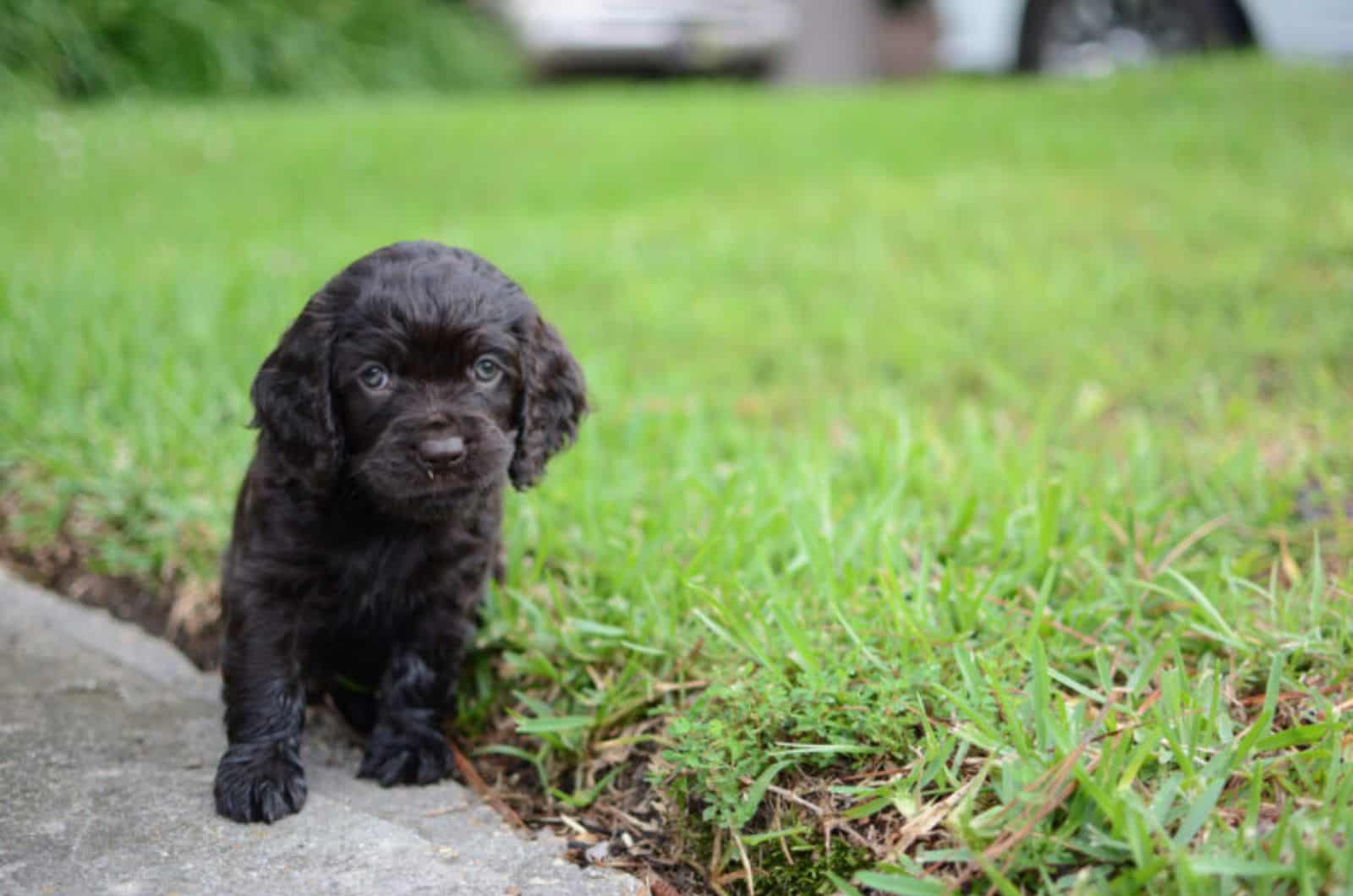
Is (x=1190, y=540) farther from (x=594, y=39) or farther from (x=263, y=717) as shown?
(x=594, y=39)

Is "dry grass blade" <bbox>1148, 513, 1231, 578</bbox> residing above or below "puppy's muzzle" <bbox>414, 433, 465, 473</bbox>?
below

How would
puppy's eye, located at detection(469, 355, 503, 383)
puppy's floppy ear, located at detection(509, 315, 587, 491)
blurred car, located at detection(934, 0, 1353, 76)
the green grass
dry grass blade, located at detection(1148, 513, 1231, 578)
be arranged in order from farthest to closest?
blurred car, located at detection(934, 0, 1353, 76) → dry grass blade, located at detection(1148, 513, 1231, 578) → puppy's floppy ear, located at detection(509, 315, 587, 491) → puppy's eye, located at detection(469, 355, 503, 383) → the green grass

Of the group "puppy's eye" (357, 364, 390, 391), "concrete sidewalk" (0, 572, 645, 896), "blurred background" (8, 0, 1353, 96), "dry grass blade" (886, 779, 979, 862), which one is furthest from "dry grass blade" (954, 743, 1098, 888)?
"blurred background" (8, 0, 1353, 96)

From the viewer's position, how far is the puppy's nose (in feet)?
8.75

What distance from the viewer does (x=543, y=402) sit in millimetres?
3176

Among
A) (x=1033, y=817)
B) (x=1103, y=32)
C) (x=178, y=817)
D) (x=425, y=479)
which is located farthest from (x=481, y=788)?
(x=1103, y=32)

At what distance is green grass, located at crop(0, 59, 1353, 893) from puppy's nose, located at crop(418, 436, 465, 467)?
25.6 inches

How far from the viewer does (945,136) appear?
9.80 meters

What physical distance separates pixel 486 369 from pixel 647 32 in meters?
14.0

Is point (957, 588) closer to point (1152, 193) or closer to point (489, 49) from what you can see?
point (1152, 193)

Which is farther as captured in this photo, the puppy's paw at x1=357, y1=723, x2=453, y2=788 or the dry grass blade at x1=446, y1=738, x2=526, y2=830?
the puppy's paw at x1=357, y1=723, x2=453, y2=788

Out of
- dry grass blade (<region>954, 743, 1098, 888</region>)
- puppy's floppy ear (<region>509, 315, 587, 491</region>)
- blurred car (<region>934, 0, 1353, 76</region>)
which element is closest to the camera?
dry grass blade (<region>954, 743, 1098, 888</region>)

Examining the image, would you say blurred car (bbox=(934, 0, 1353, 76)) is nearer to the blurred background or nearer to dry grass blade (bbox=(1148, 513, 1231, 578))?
the blurred background

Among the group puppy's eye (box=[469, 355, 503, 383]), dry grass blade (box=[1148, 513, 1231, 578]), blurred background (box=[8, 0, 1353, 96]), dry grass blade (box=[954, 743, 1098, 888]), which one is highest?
blurred background (box=[8, 0, 1353, 96])
